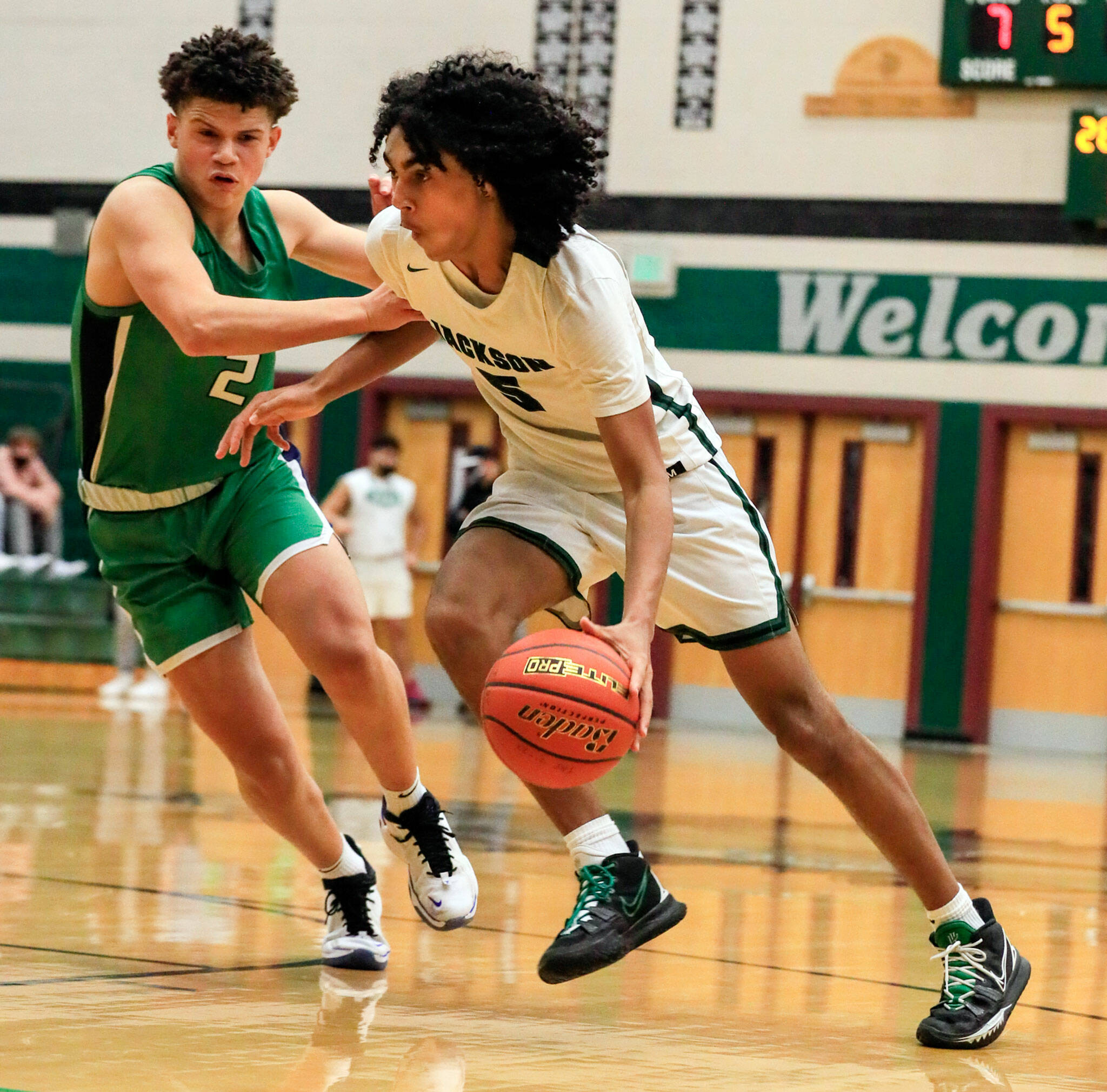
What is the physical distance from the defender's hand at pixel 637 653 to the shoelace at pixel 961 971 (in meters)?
0.89

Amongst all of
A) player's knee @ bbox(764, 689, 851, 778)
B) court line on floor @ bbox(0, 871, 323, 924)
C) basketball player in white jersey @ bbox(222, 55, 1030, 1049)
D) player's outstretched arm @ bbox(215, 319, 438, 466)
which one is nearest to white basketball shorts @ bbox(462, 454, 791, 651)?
basketball player in white jersey @ bbox(222, 55, 1030, 1049)

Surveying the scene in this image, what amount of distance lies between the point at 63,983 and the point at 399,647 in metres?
8.47

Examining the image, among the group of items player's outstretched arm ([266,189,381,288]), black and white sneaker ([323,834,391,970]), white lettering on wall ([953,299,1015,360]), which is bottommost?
black and white sneaker ([323,834,391,970])

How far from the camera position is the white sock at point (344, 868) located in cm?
390

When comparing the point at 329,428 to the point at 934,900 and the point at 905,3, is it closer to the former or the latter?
the point at 905,3

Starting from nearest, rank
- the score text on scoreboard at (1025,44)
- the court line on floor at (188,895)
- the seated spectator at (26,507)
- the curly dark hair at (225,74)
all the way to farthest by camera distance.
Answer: the curly dark hair at (225,74)
the court line on floor at (188,895)
the score text on scoreboard at (1025,44)
the seated spectator at (26,507)

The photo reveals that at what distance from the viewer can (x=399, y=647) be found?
468 inches

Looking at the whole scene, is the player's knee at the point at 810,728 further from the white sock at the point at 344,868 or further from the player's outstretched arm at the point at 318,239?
the player's outstretched arm at the point at 318,239

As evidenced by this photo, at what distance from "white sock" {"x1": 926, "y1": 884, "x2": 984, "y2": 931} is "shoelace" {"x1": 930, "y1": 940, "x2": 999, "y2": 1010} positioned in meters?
0.04

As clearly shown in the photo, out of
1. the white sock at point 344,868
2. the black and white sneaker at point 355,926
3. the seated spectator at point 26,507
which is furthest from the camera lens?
the seated spectator at point 26,507

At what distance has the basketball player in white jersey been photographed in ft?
10.1

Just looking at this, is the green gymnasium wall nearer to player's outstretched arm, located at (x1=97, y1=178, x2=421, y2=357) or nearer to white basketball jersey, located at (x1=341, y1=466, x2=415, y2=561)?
white basketball jersey, located at (x1=341, y1=466, x2=415, y2=561)

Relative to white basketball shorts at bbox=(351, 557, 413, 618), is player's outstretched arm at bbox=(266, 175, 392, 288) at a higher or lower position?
higher

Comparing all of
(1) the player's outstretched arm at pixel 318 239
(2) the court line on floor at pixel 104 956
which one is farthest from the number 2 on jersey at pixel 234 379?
(2) the court line on floor at pixel 104 956
